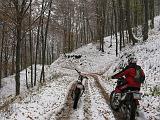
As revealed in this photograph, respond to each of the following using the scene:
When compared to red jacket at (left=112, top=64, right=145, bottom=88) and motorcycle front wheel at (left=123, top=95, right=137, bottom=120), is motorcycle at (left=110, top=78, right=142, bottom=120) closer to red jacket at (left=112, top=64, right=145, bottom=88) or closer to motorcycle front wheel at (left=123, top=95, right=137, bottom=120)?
motorcycle front wheel at (left=123, top=95, right=137, bottom=120)

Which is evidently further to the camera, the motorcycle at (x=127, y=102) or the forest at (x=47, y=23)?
the forest at (x=47, y=23)

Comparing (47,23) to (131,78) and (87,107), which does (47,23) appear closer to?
(87,107)

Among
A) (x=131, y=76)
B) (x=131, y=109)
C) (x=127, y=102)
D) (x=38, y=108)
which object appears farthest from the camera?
(x=38, y=108)

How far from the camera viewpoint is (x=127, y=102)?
11.0m

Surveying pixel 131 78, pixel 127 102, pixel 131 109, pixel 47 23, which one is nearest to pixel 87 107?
pixel 127 102

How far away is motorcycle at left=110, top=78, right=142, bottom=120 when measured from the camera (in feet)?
34.2

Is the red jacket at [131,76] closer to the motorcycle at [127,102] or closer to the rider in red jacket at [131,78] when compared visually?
the rider in red jacket at [131,78]

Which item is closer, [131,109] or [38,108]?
[131,109]

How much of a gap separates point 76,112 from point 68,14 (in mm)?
44023

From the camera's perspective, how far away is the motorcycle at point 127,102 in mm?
10422

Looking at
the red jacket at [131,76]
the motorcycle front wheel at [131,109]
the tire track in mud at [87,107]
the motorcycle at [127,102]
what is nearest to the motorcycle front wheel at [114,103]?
the motorcycle at [127,102]

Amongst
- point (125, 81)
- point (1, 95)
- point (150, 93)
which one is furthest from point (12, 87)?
point (125, 81)

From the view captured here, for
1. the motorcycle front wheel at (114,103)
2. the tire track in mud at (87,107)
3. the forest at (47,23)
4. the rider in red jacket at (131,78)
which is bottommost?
the tire track in mud at (87,107)

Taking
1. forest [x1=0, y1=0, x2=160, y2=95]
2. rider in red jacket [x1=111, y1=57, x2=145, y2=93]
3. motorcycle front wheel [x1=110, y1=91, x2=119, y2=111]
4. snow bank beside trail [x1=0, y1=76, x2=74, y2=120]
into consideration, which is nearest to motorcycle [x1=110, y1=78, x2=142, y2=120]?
motorcycle front wheel [x1=110, y1=91, x2=119, y2=111]
